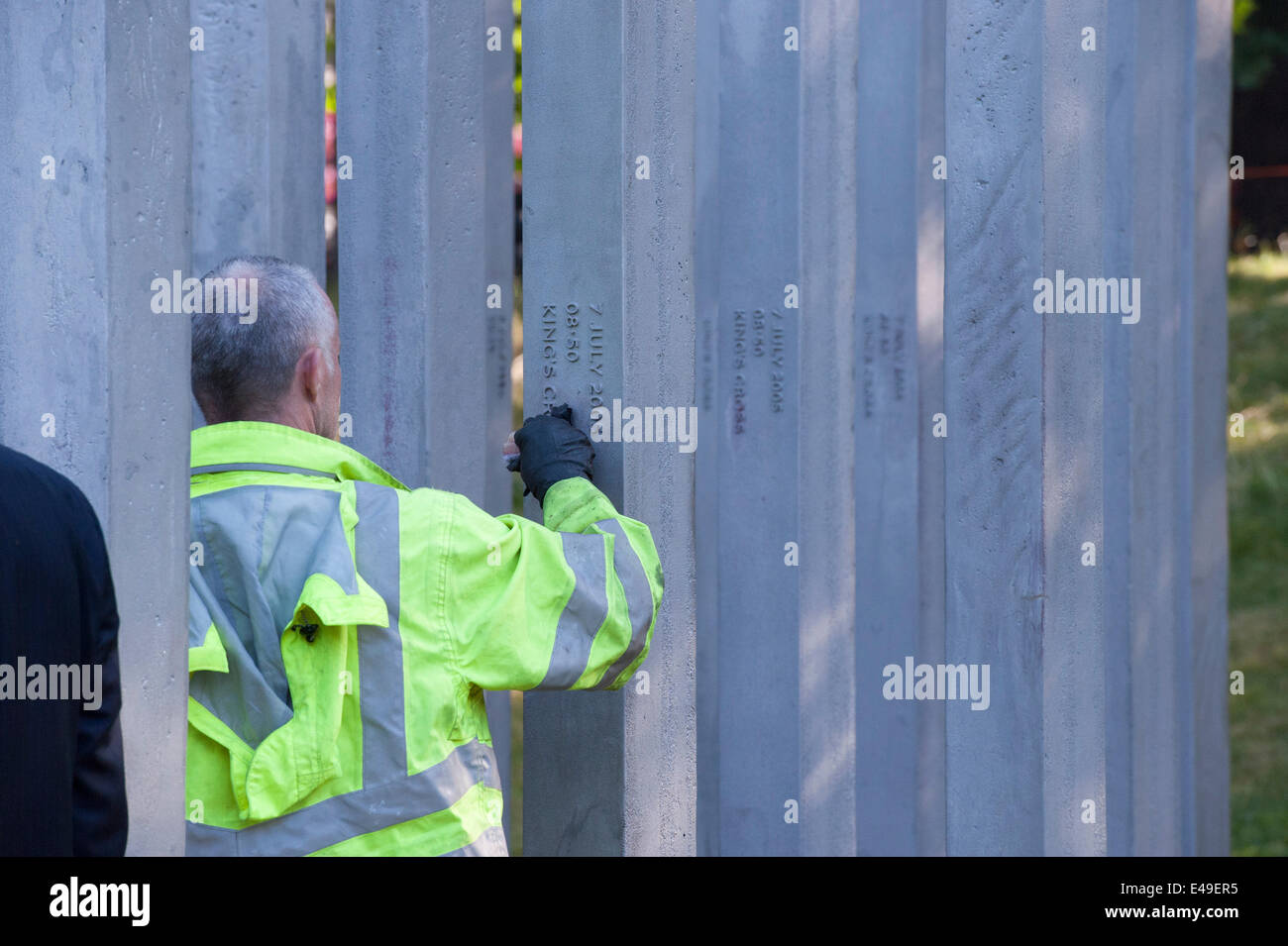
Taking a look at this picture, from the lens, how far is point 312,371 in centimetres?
258

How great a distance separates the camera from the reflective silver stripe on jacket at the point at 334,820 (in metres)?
2.31

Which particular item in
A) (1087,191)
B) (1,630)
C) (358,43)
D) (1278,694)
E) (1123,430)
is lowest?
(1278,694)

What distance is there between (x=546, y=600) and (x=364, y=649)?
33cm

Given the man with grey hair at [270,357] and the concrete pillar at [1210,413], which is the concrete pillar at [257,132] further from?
the concrete pillar at [1210,413]

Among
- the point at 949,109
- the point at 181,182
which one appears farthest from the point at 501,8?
the point at 181,182

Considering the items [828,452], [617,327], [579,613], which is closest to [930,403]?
[828,452]

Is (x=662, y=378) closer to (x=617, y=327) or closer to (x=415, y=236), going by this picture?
(x=617, y=327)

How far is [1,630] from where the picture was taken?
4.99 feet

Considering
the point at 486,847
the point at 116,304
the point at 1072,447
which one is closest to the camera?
the point at 116,304

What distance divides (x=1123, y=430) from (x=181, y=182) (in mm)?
2871

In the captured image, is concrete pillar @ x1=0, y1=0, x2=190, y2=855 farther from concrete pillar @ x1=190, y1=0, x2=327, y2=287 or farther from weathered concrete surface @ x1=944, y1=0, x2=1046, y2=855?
weathered concrete surface @ x1=944, y1=0, x2=1046, y2=855

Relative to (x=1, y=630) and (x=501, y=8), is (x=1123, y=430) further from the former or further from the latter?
(x=1, y=630)

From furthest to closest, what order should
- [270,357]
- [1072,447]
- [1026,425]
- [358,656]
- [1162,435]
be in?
[1162,435], [1072,447], [1026,425], [270,357], [358,656]

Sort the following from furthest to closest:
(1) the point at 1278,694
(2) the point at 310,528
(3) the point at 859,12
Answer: (1) the point at 1278,694 < (3) the point at 859,12 < (2) the point at 310,528
